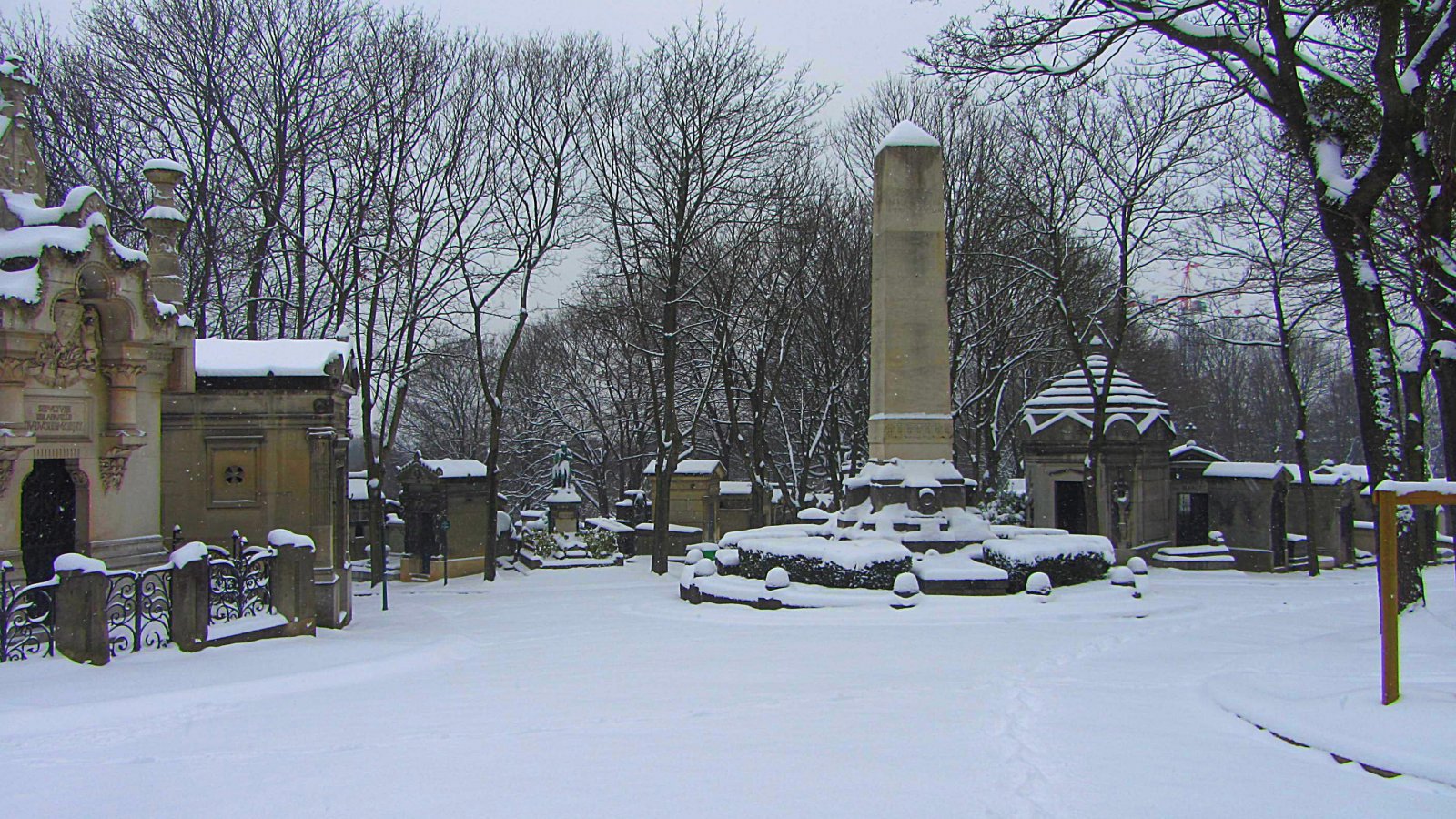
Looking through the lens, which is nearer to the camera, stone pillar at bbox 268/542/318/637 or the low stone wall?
the low stone wall

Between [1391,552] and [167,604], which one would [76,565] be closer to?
[167,604]

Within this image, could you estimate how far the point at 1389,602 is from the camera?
674 cm

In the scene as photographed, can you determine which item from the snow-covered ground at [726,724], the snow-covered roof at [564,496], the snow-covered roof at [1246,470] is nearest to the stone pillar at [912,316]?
the snow-covered ground at [726,724]

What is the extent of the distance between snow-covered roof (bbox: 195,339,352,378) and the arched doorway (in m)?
2.22

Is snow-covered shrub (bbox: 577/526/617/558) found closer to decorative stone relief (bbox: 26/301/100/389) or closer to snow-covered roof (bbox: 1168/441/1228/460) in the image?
snow-covered roof (bbox: 1168/441/1228/460)

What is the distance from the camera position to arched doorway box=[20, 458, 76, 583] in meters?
11.8

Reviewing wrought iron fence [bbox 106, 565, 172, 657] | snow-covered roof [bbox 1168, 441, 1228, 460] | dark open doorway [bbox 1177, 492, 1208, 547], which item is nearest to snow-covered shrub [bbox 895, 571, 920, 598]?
wrought iron fence [bbox 106, 565, 172, 657]

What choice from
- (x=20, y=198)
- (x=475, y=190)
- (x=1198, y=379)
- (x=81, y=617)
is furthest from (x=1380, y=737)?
(x=1198, y=379)

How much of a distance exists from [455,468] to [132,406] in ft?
46.4

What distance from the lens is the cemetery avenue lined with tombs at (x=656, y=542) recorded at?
20.1ft

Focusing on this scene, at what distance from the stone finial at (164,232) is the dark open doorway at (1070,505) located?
69.9 ft

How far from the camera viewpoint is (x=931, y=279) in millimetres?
17594

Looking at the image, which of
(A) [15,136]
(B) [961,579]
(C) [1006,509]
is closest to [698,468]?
(C) [1006,509]

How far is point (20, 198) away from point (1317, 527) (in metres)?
31.1
